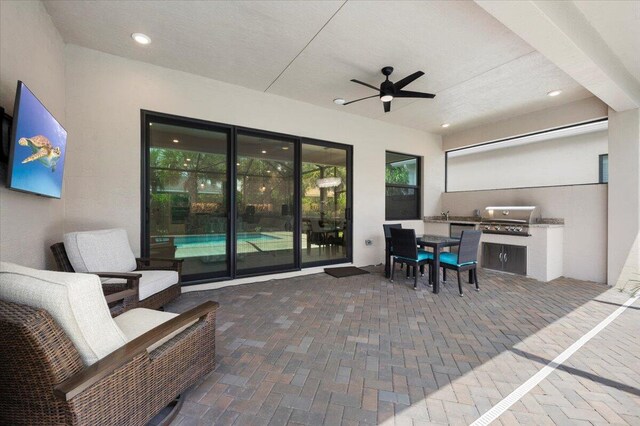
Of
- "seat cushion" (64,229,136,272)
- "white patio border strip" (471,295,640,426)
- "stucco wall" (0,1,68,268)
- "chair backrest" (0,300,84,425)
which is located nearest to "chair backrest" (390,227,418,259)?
"white patio border strip" (471,295,640,426)

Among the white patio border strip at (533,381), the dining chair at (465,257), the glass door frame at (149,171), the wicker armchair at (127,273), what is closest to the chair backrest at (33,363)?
the wicker armchair at (127,273)

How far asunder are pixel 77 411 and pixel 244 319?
1847 mm

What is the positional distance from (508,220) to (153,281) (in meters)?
5.83

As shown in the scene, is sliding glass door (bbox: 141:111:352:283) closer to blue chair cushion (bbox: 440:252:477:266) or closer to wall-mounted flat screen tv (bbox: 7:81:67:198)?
wall-mounted flat screen tv (bbox: 7:81:67:198)

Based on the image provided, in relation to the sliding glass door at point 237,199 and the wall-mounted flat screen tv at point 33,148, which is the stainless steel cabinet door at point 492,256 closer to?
the sliding glass door at point 237,199

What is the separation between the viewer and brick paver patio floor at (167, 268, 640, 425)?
5.27 feet

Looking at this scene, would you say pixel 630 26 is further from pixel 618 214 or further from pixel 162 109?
pixel 162 109

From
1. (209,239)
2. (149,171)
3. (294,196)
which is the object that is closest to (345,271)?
(294,196)

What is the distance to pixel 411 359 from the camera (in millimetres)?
2150

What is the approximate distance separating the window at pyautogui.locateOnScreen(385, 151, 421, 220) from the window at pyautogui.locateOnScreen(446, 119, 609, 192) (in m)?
1.03

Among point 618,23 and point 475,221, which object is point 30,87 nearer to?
point 618,23

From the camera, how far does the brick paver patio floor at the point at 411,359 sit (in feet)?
5.27

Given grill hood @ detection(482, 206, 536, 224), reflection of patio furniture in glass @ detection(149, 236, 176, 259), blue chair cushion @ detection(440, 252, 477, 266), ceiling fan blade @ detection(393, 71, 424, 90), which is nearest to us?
ceiling fan blade @ detection(393, 71, 424, 90)

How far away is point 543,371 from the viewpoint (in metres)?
1.99
